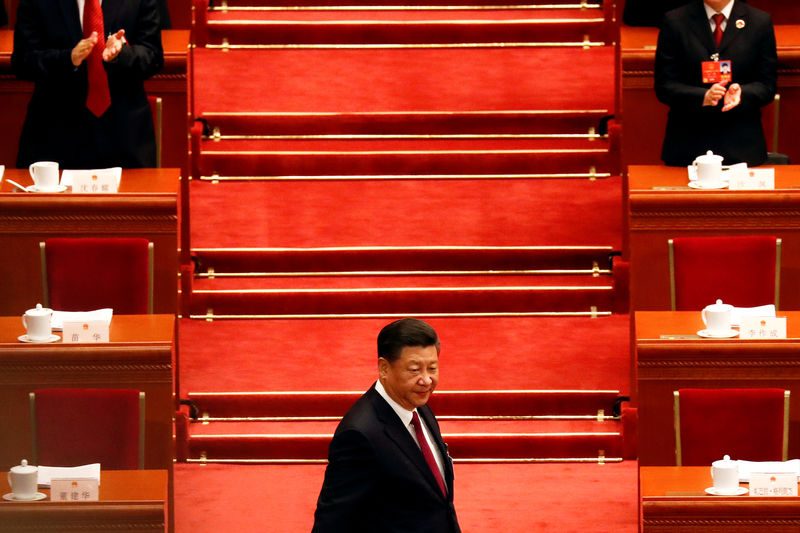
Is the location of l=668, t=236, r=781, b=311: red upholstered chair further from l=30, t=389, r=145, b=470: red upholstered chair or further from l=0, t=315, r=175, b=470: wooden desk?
l=30, t=389, r=145, b=470: red upholstered chair

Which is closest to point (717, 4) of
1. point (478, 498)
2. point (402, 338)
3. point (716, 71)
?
point (716, 71)

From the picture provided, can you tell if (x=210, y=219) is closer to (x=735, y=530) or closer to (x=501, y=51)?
(x=501, y=51)

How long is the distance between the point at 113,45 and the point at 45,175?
0.98 feet

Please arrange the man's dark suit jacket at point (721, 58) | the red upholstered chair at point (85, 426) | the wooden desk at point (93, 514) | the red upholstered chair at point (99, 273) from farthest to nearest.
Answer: the man's dark suit jacket at point (721, 58), the red upholstered chair at point (99, 273), the red upholstered chair at point (85, 426), the wooden desk at point (93, 514)

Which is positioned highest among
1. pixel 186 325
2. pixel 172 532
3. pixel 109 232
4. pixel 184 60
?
pixel 184 60

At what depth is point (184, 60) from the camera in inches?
151

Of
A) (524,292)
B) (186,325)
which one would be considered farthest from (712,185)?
(186,325)

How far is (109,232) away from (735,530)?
1440 mm

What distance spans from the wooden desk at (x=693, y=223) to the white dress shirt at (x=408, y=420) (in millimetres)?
1246

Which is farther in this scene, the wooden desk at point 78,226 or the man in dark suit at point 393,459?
the wooden desk at point 78,226

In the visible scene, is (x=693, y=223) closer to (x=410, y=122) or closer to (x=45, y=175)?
(x=410, y=122)

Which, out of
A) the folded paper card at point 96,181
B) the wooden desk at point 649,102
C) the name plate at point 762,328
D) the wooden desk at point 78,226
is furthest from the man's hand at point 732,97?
the folded paper card at point 96,181

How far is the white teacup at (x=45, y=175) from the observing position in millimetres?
3137

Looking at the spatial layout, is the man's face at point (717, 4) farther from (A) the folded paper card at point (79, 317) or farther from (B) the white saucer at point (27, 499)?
(B) the white saucer at point (27, 499)
